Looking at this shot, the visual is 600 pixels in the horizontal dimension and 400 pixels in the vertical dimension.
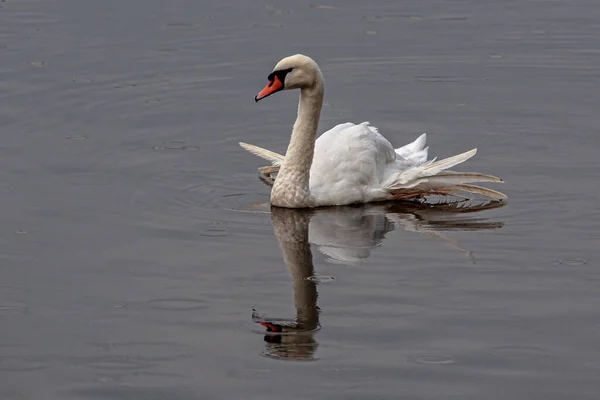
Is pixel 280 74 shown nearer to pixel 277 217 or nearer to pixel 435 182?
pixel 277 217

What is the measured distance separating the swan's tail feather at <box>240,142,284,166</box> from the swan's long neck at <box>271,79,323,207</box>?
836mm

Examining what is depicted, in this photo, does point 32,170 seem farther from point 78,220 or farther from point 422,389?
point 422,389

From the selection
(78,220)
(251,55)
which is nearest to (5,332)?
(78,220)

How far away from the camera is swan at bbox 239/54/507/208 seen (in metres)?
11.0

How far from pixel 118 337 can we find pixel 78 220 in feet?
8.52

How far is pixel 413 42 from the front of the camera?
1667 centimetres

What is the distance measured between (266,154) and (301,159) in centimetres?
117

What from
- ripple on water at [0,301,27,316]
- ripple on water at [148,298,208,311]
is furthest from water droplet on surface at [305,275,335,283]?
ripple on water at [0,301,27,316]

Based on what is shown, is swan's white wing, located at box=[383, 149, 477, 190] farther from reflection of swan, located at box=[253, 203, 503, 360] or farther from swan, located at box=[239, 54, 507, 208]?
reflection of swan, located at box=[253, 203, 503, 360]

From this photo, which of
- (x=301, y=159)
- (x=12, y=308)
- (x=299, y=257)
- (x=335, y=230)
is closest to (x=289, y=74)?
(x=301, y=159)

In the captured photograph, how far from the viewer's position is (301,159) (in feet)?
36.4

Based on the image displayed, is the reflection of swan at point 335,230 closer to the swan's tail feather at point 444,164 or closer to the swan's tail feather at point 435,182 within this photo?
the swan's tail feather at point 435,182

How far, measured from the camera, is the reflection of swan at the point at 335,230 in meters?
8.57

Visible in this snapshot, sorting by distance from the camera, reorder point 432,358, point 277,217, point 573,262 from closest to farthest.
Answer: point 432,358
point 573,262
point 277,217
